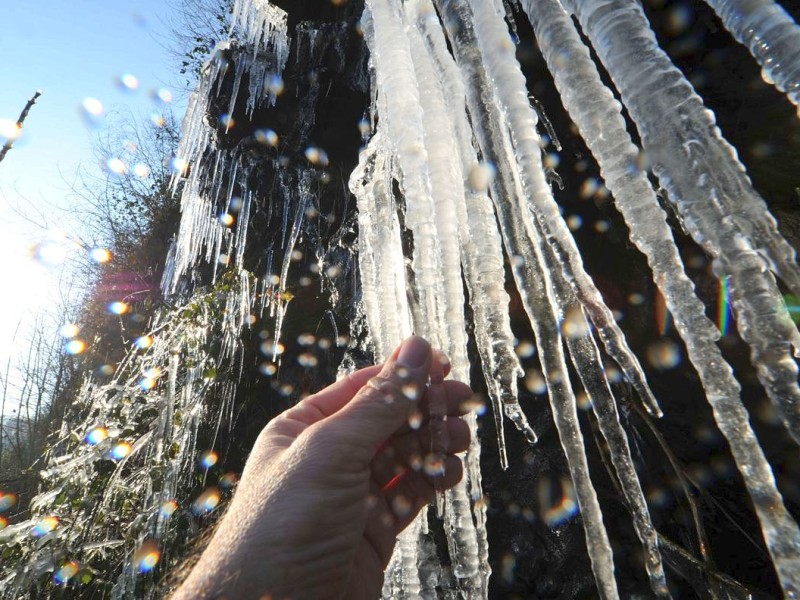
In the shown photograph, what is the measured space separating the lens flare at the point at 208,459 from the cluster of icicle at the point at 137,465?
0.10 meters

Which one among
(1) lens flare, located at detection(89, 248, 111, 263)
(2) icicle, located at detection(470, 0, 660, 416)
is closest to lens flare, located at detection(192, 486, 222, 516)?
(2) icicle, located at detection(470, 0, 660, 416)

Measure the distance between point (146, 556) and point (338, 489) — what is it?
3.38 m

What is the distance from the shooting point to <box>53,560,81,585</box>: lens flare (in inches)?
135

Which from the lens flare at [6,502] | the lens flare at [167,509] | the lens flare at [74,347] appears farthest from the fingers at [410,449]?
the lens flare at [74,347]

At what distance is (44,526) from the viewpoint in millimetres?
3758

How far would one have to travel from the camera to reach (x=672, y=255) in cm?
77

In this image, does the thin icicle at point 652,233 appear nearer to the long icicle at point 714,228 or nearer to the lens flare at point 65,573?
the long icicle at point 714,228

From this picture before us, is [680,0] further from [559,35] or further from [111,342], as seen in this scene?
[111,342]

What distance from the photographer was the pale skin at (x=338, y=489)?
0.91 m

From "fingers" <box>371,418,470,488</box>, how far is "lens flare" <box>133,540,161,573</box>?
3.19 metres

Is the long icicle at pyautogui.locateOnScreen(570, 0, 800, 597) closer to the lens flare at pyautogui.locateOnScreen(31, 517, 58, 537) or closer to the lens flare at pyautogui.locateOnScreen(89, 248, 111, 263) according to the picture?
the lens flare at pyautogui.locateOnScreen(31, 517, 58, 537)

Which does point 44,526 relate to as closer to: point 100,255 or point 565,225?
point 565,225

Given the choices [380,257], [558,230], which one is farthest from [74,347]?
[558,230]

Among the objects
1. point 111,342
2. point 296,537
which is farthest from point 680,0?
point 111,342
